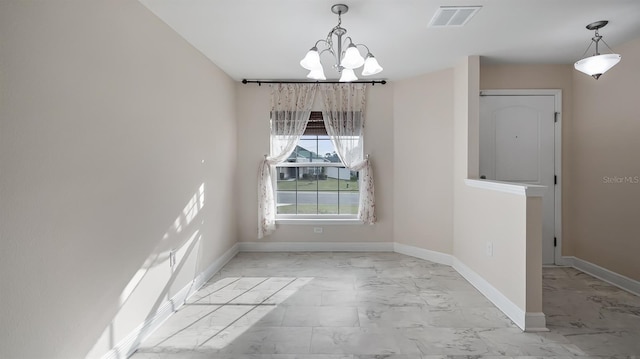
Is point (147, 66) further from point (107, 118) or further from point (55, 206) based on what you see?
point (55, 206)

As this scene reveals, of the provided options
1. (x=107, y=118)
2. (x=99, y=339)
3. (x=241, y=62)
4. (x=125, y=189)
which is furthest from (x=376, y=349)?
(x=241, y=62)

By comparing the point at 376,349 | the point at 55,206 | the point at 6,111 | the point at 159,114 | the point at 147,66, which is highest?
the point at 147,66

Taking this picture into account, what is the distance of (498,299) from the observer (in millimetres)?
2600

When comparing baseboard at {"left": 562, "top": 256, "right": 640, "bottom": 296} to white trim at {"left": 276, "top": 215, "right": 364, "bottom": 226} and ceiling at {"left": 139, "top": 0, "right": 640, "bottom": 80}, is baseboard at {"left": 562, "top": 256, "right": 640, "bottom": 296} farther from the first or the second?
white trim at {"left": 276, "top": 215, "right": 364, "bottom": 226}

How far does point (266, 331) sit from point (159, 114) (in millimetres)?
1846

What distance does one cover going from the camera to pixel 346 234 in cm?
427

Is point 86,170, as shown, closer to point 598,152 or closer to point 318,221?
point 318,221

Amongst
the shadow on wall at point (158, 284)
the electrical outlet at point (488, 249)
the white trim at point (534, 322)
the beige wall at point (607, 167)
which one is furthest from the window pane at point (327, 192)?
the beige wall at point (607, 167)

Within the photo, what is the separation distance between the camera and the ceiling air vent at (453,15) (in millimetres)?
2227

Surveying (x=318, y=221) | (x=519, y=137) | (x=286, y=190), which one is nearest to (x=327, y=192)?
(x=318, y=221)

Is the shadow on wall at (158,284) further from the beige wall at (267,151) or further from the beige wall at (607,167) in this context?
the beige wall at (607,167)

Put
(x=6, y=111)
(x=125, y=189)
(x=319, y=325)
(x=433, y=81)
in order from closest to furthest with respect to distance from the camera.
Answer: (x=6, y=111) < (x=125, y=189) < (x=319, y=325) < (x=433, y=81)

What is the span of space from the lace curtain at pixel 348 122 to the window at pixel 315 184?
0.19m

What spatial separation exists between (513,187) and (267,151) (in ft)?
9.77
